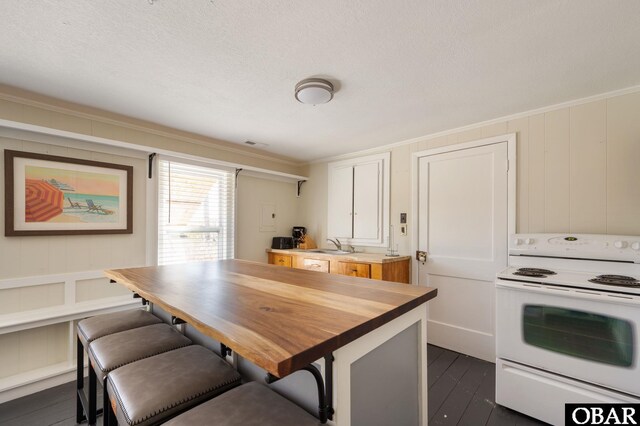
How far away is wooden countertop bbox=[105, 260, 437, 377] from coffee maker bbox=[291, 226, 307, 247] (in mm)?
2425

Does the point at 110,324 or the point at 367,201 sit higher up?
the point at 367,201

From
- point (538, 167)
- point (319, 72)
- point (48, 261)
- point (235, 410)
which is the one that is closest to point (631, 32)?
point (538, 167)

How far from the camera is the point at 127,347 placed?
135 centimetres

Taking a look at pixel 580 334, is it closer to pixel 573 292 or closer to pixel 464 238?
pixel 573 292

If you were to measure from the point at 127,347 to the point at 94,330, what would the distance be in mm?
435

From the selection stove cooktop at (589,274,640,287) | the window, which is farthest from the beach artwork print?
stove cooktop at (589,274,640,287)

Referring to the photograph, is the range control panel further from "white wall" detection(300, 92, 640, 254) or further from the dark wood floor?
the dark wood floor

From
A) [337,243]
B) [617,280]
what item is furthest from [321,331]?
[337,243]

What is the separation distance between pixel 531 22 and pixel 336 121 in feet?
5.22

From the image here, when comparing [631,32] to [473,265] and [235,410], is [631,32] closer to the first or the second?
[473,265]

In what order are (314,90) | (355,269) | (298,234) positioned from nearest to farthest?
(314,90), (355,269), (298,234)

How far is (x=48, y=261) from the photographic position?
7.46 feet

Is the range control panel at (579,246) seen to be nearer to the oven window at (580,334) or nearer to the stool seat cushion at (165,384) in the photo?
the oven window at (580,334)

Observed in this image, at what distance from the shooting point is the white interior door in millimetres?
2650
